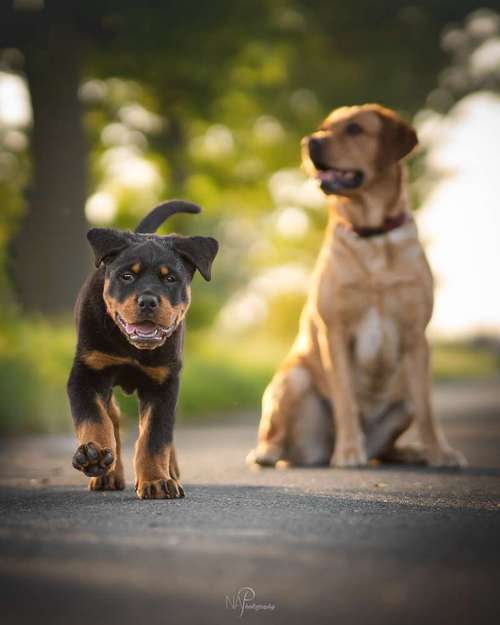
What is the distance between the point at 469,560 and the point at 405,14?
1810 cm

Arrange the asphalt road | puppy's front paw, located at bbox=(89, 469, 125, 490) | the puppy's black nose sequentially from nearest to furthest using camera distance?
the asphalt road, the puppy's black nose, puppy's front paw, located at bbox=(89, 469, 125, 490)

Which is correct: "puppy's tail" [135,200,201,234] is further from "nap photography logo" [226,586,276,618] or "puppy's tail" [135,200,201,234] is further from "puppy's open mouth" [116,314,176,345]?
"nap photography logo" [226,586,276,618]

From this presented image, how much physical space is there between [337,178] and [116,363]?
2.65 meters

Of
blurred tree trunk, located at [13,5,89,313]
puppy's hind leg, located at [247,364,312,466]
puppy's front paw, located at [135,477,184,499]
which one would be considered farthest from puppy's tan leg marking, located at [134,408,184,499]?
blurred tree trunk, located at [13,5,89,313]

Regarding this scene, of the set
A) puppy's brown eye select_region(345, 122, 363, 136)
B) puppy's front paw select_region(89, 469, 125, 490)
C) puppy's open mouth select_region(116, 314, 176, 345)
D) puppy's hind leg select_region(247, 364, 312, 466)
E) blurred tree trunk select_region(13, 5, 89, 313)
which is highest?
blurred tree trunk select_region(13, 5, 89, 313)

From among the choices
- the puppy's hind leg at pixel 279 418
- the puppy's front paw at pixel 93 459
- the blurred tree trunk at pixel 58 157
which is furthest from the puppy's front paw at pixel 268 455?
the blurred tree trunk at pixel 58 157

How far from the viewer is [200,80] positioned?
1602 centimetres

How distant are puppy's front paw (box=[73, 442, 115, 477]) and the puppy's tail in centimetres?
145

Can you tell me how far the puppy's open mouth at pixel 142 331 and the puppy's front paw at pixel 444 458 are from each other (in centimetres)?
270

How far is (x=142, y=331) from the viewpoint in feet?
14.0

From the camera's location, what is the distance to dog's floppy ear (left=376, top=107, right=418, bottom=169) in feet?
21.2

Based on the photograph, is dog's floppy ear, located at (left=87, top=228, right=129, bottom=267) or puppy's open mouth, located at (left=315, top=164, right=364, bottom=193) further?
puppy's open mouth, located at (left=315, top=164, right=364, bottom=193)

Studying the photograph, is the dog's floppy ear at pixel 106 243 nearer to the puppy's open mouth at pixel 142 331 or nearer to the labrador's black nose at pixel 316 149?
the puppy's open mouth at pixel 142 331

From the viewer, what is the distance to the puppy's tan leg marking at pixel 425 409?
6291 millimetres
